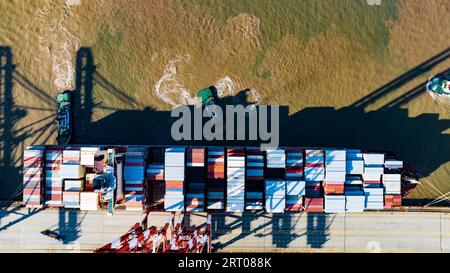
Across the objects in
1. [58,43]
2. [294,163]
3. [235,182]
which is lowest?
[235,182]

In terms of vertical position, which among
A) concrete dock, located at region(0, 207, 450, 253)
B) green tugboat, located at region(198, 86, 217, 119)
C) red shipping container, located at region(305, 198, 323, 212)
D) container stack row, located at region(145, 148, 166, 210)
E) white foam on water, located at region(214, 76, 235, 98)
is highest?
white foam on water, located at region(214, 76, 235, 98)

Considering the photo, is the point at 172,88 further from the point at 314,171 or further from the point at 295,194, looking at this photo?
the point at 314,171

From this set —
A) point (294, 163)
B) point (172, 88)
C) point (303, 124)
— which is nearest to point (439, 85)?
point (303, 124)

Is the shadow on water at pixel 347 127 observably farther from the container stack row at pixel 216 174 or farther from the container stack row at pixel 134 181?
the container stack row at pixel 134 181

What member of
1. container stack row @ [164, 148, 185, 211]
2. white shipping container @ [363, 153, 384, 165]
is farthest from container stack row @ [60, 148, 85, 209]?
white shipping container @ [363, 153, 384, 165]

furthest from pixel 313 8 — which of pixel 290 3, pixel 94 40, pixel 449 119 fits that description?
pixel 94 40

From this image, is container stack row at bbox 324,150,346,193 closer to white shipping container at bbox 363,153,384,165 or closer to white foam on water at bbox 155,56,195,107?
white shipping container at bbox 363,153,384,165
